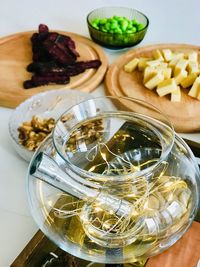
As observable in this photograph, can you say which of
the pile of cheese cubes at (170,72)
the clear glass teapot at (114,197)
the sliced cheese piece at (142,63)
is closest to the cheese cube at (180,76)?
the pile of cheese cubes at (170,72)

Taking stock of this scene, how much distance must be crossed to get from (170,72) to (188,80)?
50 millimetres

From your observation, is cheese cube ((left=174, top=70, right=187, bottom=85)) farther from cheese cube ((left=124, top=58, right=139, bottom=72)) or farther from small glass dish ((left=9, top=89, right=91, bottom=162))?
small glass dish ((left=9, top=89, right=91, bottom=162))

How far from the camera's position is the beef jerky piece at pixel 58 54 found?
1.11 m

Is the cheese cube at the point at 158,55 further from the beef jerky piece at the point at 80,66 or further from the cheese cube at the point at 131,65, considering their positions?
the beef jerky piece at the point at 80,66

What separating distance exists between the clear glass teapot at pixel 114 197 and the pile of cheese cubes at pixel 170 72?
32 cm

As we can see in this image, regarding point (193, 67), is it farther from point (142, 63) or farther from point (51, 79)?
point (51, 79)

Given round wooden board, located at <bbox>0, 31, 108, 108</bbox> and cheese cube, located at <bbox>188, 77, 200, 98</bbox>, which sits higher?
round wooden board, located at <bbox>0, 31, 108, 108</bbox>

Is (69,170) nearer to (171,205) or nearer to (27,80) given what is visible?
(171,205)

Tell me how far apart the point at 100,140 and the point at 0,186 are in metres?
0.23

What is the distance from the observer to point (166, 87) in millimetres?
1020

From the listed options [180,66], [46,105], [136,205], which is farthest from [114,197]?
[180,66]

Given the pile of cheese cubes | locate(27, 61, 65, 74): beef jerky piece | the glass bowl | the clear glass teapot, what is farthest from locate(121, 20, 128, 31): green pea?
the clear glass teapot

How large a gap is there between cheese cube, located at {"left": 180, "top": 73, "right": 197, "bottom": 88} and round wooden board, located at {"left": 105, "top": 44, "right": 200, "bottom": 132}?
18mm

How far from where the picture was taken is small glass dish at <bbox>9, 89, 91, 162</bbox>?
96 cm
